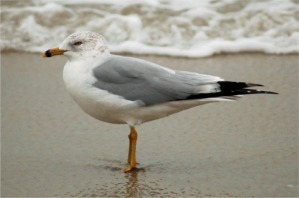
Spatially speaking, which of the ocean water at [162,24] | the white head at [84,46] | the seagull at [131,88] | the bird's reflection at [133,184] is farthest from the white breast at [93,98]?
the ocean water at [162,24]

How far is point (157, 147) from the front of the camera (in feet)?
16.1

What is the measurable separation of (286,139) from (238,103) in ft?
2.91

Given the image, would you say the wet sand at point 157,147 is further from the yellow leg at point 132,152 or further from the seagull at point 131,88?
the seagull at point 131,88

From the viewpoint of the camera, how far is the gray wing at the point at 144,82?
14.8ft

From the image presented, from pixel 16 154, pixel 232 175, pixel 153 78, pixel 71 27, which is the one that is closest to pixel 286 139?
pixel 232 175

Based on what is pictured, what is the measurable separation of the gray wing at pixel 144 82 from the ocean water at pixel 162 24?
2.52m

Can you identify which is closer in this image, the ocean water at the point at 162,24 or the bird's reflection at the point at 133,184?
the bird's reflection at the point at 133,184

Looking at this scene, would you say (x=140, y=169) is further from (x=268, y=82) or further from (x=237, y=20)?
(x=237, y=20)

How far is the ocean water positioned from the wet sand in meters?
0.94

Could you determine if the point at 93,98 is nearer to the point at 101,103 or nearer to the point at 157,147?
the point at 101,103

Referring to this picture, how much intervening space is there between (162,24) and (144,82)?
330 centimetres

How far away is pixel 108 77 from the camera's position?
14.9ft

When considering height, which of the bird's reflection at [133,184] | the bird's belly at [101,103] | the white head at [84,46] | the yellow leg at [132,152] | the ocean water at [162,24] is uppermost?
the ocean water at [162,24]

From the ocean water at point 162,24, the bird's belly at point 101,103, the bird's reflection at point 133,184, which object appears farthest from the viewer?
the ocean water at point 162,24
